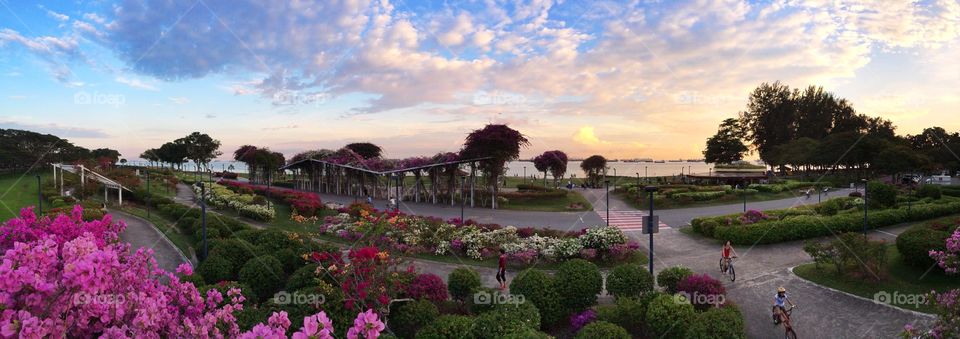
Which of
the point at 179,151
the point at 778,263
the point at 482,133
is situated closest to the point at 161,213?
the point at 482,133

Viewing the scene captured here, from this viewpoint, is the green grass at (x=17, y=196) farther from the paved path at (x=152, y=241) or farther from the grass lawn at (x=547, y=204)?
the grass lawn at (x=547, y=204)

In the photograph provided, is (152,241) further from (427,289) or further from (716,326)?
(716,326)

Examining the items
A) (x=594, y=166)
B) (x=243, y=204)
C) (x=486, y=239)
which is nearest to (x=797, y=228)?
(x=486, y=239)

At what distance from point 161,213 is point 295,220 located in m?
8.53

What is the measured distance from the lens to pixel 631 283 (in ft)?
35.9

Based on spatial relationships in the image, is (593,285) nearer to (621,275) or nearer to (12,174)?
(621,275)

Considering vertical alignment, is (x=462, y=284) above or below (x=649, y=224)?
below

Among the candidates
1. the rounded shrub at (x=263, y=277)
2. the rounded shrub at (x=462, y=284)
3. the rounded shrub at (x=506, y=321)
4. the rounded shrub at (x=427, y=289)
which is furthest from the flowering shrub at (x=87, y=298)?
the rounded shrub at (x=263, y=277)

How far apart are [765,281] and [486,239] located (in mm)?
9481

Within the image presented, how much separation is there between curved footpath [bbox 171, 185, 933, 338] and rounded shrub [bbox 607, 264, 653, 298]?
95.5 inches

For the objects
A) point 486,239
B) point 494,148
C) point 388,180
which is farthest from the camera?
point 388,180

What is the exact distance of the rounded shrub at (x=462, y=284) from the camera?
11469 millimetres

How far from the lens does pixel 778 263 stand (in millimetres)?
15977

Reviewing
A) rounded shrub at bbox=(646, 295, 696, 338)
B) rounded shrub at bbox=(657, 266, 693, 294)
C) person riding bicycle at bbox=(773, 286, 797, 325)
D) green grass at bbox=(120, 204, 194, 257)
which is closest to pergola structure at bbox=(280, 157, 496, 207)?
green grass at bbox=(120, 204, 194, 257)
